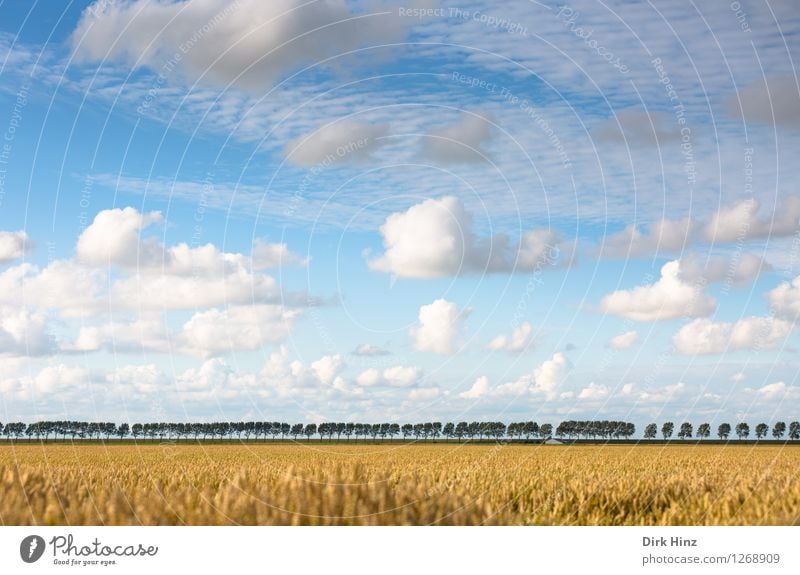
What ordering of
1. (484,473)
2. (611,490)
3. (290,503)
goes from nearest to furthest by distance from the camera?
(290,503)
(611,490)
(484,473)

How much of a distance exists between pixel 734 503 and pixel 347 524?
6641 millimetres

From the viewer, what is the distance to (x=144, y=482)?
16.0 meters

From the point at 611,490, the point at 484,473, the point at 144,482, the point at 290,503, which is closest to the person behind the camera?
the point at 290,503

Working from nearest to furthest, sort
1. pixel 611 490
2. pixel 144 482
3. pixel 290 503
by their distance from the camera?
pixel 290 503 → pixel 611 490 → pixel 144 482
